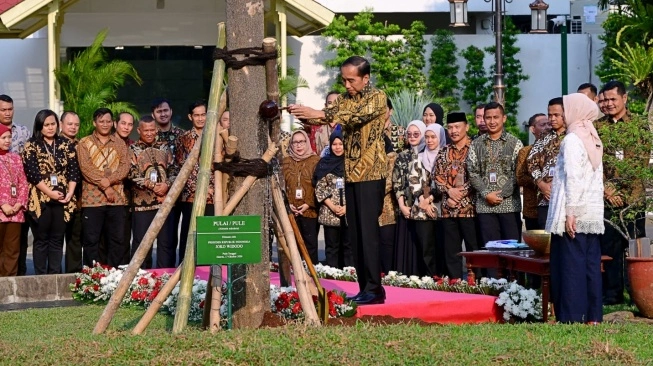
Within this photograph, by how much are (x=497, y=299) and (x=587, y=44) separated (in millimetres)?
18639

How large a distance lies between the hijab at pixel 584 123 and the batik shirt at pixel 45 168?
23.5ft

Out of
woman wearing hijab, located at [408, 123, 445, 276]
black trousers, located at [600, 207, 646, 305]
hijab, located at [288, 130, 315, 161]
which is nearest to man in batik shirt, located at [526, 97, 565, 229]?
black trousers, located at [600, 207, 646, 305]

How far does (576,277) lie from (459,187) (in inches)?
166

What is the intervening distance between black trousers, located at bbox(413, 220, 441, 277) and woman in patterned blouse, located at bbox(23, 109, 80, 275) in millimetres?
4177

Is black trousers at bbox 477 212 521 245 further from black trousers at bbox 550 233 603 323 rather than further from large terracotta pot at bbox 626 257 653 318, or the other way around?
black trousers at bbox 550 233 603 323

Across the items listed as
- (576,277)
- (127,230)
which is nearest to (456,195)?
(576,277)

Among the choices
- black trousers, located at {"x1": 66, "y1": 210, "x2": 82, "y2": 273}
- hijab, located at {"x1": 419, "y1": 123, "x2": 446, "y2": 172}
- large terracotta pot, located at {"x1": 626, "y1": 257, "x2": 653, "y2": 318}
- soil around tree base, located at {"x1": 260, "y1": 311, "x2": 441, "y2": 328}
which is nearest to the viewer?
soil around tree base, located at {"x1": 260, "y1": 311, "x2": 441, "y2": 328}

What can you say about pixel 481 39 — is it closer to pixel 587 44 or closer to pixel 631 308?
pixel 587 44

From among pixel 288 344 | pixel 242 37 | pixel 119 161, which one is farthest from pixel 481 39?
pixel 288 344

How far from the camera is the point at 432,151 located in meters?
15.3

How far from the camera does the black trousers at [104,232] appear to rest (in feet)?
51.1

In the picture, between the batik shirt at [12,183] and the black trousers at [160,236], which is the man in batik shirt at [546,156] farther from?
the batik shirt at [12,183]

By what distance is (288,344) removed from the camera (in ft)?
26.0

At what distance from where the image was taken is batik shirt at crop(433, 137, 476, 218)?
1430cm
